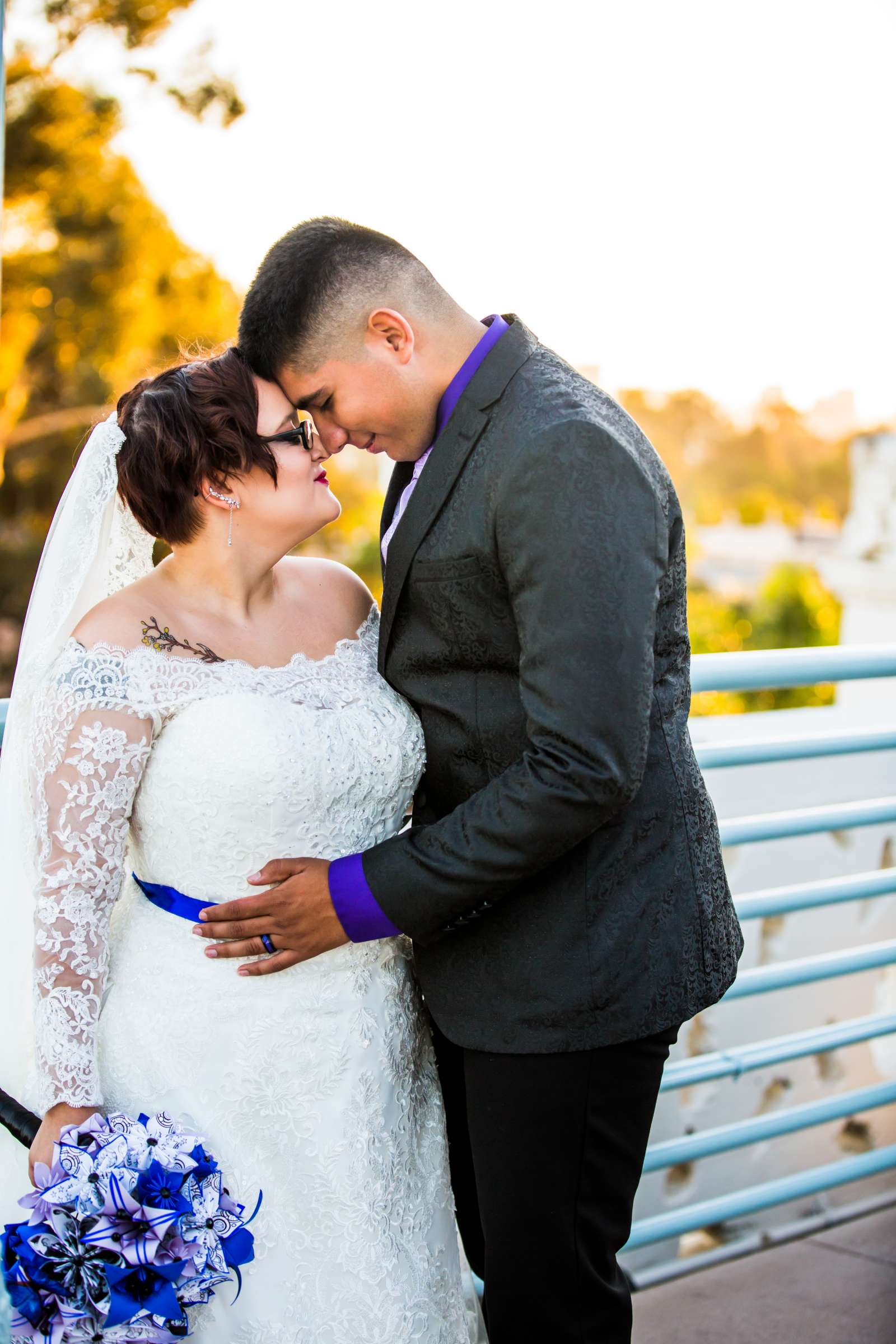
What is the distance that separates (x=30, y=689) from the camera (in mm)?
1928

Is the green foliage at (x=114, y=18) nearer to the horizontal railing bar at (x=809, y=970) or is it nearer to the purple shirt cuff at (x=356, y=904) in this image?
the horizontal railing bar at (x=809, y=970)

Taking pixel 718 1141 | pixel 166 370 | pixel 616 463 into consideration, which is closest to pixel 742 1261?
pixel 718 1141

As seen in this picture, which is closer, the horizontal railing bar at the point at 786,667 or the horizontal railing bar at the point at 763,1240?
the horizontal railing bar at the point at 786,667

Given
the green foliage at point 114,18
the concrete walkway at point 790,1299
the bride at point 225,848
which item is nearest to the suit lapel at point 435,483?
the bride at point 225,848

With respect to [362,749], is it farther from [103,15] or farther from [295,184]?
[295,184]

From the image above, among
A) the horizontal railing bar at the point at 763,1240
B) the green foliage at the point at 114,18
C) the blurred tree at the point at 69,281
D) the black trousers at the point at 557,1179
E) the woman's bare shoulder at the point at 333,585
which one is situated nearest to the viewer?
the black trousers at the point at 557,1179

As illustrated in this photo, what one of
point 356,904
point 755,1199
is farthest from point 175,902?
point 755,1199

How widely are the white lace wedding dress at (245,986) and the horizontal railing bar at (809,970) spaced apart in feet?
2.83

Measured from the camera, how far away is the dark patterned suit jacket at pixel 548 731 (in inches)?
61.2

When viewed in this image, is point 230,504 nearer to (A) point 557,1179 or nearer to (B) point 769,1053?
(A) point 557,1179

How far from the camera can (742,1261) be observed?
2770 millimetres

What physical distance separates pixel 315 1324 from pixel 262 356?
1425 millimetres

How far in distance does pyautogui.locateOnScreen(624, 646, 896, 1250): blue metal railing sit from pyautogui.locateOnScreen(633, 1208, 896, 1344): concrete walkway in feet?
0.52

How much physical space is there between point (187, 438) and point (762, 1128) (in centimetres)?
183
